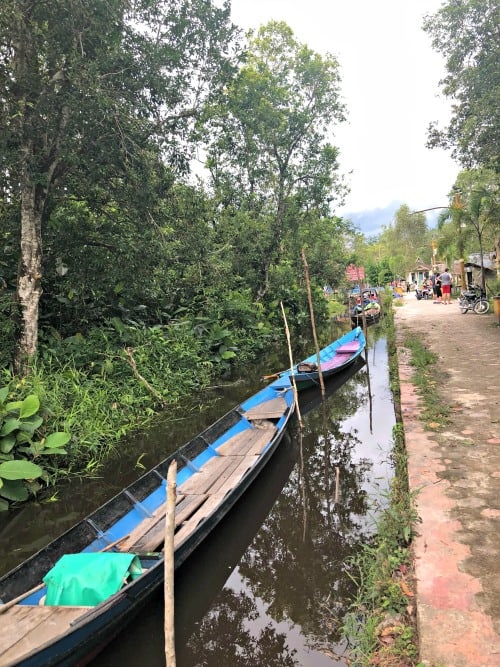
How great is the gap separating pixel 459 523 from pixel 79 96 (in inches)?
276

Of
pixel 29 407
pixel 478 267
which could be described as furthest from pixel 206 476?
pixel 478 267

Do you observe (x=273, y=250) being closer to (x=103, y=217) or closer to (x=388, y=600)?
(x=103, y=217)

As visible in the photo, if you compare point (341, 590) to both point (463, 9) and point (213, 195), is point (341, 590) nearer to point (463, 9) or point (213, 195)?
point (463, 9)

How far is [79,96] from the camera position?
624cm

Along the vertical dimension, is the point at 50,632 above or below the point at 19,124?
below

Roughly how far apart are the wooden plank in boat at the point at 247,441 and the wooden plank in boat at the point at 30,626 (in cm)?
325

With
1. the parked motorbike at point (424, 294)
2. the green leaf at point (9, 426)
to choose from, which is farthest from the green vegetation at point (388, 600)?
the parked motorbike at point (424, 294)

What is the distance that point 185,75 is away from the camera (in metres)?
7.97

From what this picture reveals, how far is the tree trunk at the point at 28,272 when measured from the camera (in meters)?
7.03

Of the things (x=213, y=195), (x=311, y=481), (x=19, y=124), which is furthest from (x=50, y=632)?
(x=213, y=195)

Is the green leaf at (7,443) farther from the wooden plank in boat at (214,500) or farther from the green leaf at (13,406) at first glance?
the wooden plank in boat at (214,500)

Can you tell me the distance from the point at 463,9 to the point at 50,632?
44.5 feet

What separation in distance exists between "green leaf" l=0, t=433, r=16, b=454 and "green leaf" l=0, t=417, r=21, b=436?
0.08 m

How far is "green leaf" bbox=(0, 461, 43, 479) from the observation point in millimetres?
4785
